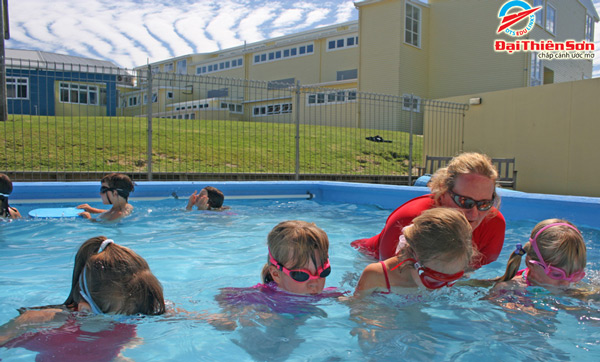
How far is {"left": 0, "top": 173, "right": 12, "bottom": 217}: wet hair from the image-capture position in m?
5.35

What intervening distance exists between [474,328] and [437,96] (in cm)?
2285

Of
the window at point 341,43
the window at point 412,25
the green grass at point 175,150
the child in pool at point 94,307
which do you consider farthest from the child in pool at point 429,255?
the window at point 341,43

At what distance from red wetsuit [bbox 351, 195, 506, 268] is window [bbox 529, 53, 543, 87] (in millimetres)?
20959

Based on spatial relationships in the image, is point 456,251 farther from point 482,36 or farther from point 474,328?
point 482,36

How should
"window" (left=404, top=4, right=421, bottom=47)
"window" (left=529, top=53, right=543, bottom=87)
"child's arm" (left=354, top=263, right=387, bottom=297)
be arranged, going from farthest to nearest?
1. "window" (left=404, top=4, right=421, bottom=47)
2. "window" (left=529, top=53, right=543, bottom=87)
3. "child's arm" (left=354, top=263, right=387, bottom=297)

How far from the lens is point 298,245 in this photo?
2387 millimetres

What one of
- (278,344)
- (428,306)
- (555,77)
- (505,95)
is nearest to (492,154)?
(505,95)

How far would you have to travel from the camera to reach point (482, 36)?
872 inches

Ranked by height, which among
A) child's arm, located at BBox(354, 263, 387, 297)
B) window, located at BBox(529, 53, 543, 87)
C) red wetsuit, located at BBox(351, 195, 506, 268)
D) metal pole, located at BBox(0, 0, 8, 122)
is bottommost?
child's arm, located at BBox(354, 263, 387, 297)

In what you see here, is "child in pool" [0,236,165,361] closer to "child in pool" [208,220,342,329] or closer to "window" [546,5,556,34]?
"child in pool" [208,220,342,329]

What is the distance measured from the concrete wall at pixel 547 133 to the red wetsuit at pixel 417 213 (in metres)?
8.66

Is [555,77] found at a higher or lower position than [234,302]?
higher

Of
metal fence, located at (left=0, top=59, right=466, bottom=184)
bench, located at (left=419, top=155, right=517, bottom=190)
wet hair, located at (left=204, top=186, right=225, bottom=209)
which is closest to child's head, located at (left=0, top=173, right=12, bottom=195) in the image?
wet hair, located at (left=204, top=186, right=225, bottom=209)

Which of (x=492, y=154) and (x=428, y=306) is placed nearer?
(x=428, y=306)
